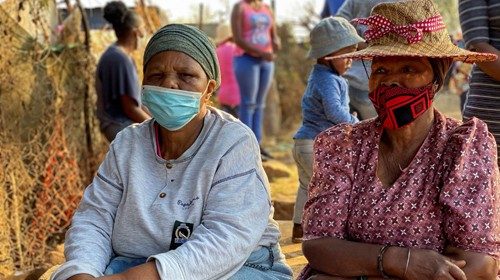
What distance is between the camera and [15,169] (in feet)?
21.1

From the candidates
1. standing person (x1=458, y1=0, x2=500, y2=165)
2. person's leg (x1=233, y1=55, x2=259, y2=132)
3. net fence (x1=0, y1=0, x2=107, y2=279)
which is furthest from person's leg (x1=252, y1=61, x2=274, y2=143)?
standing person (x1=458, y1=0, x2=500, y2=165)

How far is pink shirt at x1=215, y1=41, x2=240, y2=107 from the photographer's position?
10.9 metres

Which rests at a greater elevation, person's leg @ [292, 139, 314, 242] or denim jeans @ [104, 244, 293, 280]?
denim jeans @ [104, 244, 293, 280]

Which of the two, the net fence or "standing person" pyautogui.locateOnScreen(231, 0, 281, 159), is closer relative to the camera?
the net fence

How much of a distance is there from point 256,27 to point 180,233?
5.85 metres

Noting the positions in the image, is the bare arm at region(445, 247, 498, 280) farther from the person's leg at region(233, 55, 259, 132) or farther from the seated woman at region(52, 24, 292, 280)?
the person's leg at region(233, 55, 259, 132)

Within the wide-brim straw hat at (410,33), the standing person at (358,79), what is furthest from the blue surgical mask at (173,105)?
the standing person at (358,79)

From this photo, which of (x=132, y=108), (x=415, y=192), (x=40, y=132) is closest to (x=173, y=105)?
(x=415, y=192)

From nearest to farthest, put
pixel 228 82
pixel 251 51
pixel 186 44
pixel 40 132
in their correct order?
1. pixel 186 44
2. pixel 40 132
3. pixel 251 51
4. pixel 228 82

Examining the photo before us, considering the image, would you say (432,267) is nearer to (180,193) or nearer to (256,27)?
(180,193)

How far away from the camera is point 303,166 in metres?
5.40

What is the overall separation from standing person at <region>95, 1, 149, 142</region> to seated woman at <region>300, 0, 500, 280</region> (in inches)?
144

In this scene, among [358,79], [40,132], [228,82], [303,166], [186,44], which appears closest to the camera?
[186,44]

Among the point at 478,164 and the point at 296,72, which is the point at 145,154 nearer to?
the point at 478,164
